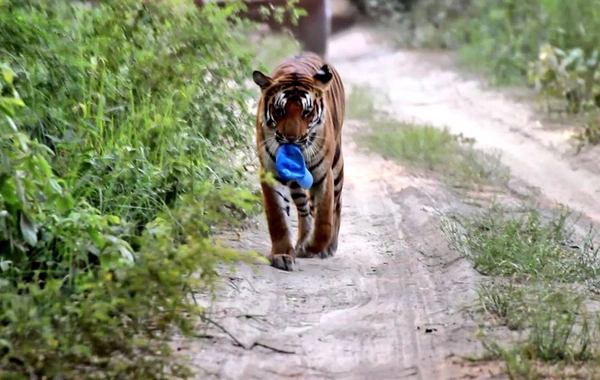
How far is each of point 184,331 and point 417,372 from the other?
95 cm

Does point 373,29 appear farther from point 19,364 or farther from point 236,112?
point 19,364

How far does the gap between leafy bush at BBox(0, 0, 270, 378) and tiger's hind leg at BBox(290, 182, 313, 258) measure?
383 mm

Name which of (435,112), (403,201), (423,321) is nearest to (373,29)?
(435,112)

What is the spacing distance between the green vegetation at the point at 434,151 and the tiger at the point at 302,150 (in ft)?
7.32

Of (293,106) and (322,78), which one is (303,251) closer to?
(293,106)

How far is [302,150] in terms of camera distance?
6.17m

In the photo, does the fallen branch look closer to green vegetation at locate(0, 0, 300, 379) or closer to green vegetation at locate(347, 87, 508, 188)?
green vegetation at locate(0, 0, 300, 379)

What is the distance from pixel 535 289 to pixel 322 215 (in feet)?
5.59

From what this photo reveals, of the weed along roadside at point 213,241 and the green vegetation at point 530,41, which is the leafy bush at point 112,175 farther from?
the green vegetation at point 530,41

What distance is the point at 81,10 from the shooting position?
6.76 m

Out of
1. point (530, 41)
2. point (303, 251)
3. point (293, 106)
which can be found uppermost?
point (293, 106)

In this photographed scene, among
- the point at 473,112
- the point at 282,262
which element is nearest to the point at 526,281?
the point at 282,262

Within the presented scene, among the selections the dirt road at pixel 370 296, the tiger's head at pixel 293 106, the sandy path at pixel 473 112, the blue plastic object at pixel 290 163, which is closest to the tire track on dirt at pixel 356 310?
the dirt road at pixel 370 296

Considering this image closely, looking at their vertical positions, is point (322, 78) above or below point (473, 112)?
above
